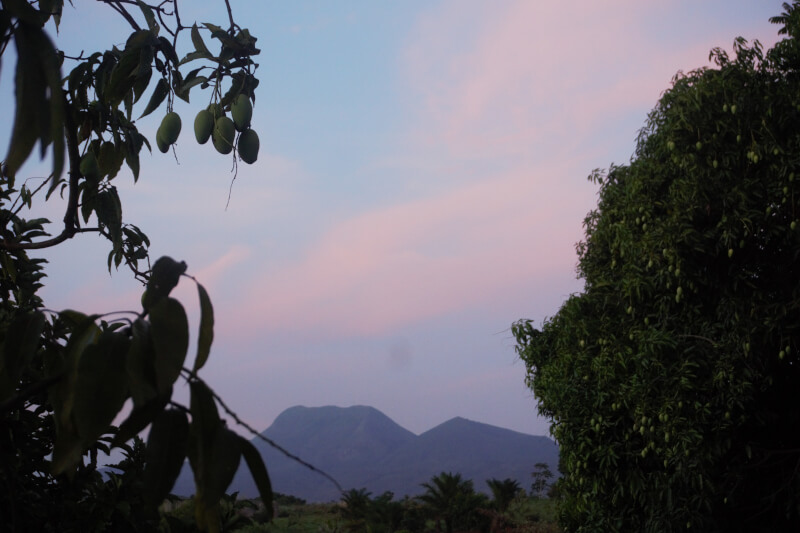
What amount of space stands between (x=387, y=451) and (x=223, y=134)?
257ft

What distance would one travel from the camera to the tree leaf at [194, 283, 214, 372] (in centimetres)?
90

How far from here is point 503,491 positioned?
12.9 metres

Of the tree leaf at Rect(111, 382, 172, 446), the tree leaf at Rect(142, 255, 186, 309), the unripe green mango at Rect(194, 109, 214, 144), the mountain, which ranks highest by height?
the mountain

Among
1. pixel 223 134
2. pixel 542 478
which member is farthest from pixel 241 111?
pixel 542 478

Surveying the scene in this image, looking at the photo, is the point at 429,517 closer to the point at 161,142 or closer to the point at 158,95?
the point at 161,142

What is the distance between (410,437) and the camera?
85.2 meters

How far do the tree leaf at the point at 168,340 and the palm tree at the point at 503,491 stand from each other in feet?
39.7

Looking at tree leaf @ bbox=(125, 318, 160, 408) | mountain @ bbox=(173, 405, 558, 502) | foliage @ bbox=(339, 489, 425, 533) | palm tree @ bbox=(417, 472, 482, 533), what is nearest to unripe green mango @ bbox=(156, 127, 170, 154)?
tree leaf @ bbox=(125, 318, 160, 408)

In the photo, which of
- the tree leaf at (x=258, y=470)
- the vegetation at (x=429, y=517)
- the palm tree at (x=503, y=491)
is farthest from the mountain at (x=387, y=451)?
the tree leaf at (x=258, y=470)

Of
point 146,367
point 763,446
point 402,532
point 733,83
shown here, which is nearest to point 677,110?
point 733,83

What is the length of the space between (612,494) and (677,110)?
12.4 ft

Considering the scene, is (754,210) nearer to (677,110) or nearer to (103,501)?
(677,110)

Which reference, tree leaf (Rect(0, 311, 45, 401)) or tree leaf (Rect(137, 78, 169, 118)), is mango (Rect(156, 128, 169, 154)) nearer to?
tree leaf (Rect(137, 78, 169, 118))

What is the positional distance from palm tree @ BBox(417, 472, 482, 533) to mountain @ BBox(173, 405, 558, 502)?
49.0 metres
